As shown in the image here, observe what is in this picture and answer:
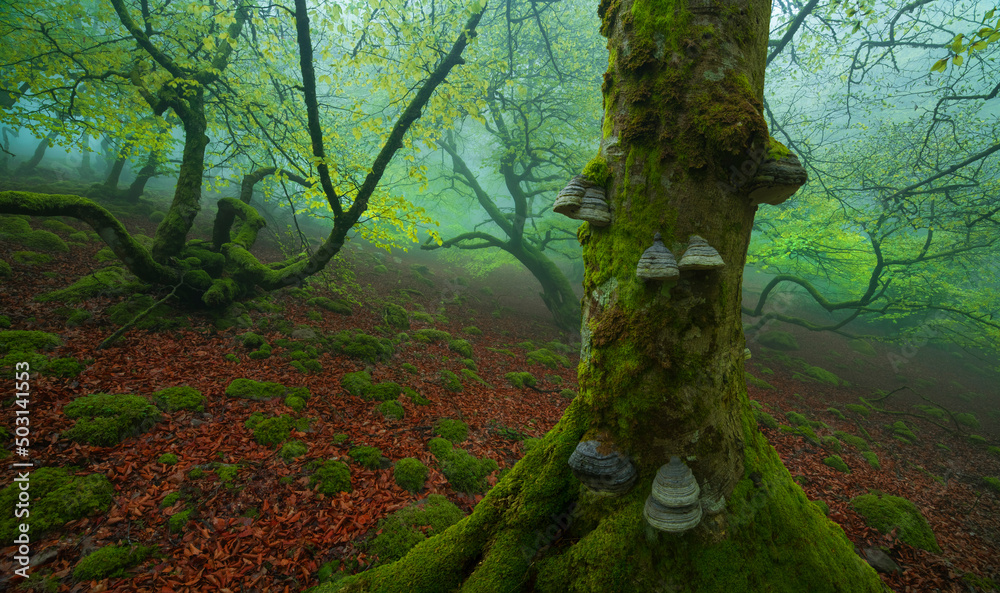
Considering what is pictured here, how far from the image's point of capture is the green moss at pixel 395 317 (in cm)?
919

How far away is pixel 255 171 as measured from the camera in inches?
324

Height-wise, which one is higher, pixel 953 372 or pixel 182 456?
pixel 182 456

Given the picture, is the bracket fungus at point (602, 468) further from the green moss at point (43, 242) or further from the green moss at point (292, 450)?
the green moss at point (43, 242)

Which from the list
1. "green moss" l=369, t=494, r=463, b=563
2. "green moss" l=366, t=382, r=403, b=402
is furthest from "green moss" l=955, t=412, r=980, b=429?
"green moss" l=366, t=382, r=403, b=402

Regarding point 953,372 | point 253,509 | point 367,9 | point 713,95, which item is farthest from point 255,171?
point 953,372

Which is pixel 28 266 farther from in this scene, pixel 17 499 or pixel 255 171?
pixel 17 499

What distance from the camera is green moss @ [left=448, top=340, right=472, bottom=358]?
8.55m

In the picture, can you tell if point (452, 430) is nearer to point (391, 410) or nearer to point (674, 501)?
point (391, 410)

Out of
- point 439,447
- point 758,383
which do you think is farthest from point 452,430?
point 758,383

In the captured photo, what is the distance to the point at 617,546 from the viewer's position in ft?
6.27

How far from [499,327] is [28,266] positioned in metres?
11.1

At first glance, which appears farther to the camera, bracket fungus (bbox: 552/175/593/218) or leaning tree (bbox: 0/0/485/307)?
leaning tree (bbox: 0/0/485/307)
